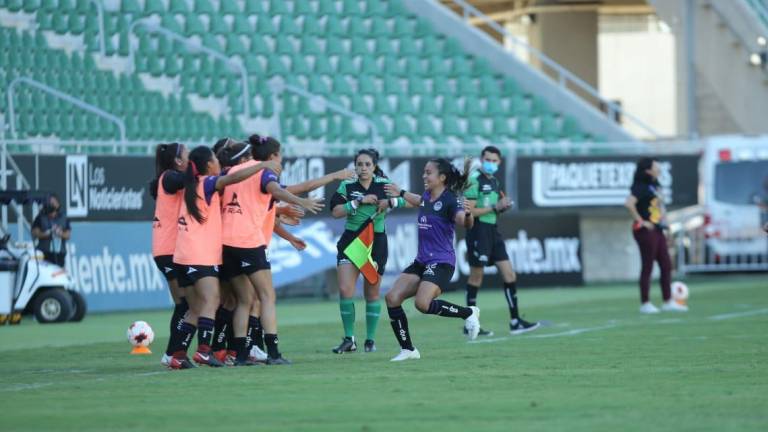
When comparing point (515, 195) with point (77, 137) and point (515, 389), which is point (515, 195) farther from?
point (515, 389)

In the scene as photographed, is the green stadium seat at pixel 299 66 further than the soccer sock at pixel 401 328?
Yes

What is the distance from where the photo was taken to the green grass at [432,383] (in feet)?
31.5

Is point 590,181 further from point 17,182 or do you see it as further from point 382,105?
point 17,182

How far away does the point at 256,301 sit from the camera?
14.7 metres

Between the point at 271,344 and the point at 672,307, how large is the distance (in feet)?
31.4

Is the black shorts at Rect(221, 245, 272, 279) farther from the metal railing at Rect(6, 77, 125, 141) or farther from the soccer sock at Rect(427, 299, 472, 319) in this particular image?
the metal railing at Rect(6, 77, 125, 141)

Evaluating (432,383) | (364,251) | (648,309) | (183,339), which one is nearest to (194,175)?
(183,339)

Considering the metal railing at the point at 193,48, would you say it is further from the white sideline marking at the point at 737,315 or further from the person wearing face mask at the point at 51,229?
the white sideline marking at the point at 737,315

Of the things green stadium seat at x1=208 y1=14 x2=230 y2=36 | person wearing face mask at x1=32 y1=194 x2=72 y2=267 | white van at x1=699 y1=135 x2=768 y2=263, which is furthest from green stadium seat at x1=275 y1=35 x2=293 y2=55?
person wearing face mask at x1=32 y1=194 x2=72 y2=267

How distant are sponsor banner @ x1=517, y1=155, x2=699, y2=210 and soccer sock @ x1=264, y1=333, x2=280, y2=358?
15.7m

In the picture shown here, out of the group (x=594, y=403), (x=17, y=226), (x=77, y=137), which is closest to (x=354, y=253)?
(x=594, y=403)

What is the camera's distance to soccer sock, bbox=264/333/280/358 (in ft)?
46.2

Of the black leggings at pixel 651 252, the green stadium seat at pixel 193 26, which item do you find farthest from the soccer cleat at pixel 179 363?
the green stadium seat at pixel 193 26

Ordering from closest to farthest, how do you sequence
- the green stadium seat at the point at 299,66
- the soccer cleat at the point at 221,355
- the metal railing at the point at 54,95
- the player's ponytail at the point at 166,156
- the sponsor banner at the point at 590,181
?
the player's ponytail at the point at 166,156, the soccer cleat at the point at 221,355, the metal railing at the point at 54,95, the sponsor banner at the point at 590,181, the green stadium seat at the point at 299,66
